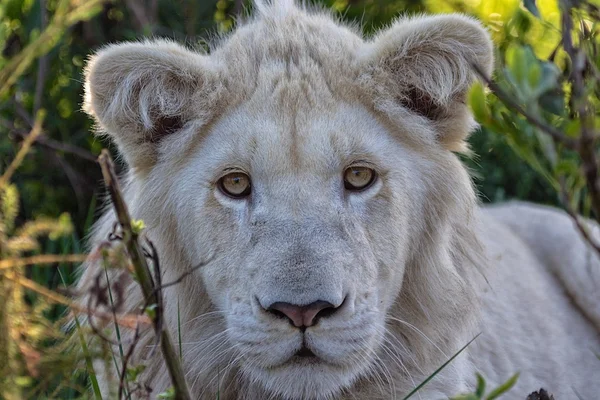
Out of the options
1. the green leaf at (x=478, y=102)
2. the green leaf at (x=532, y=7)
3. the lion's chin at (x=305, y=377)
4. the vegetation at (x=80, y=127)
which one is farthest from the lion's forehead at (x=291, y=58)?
the green leaf at (x=478, y=102)

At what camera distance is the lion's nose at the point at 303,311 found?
2783mm

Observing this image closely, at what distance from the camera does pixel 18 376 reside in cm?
242

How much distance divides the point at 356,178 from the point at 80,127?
316cm

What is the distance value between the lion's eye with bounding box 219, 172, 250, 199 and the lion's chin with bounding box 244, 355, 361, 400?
0.60m

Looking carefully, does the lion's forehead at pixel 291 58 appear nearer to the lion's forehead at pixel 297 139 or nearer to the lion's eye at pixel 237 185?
the lion's forehead at pixel 297 139

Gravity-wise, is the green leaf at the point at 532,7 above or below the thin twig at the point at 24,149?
above

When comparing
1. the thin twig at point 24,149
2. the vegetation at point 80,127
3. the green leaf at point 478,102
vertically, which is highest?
the green leaf at point 478,102

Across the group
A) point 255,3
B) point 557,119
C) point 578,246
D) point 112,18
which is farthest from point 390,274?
point 112,18

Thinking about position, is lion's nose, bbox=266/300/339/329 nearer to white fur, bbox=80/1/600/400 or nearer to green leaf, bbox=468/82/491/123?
white fur, bbox=80/1/600/400

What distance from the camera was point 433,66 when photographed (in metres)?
3.34

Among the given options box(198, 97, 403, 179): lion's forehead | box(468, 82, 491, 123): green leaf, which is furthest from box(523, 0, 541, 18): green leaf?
box(468, 82, 491, 123): green leaf

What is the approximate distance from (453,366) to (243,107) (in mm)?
1267

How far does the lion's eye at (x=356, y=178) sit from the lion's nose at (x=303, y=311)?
0.53 m

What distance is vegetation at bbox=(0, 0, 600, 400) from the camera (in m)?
2.36
